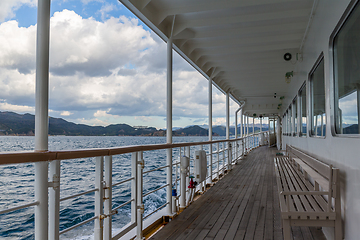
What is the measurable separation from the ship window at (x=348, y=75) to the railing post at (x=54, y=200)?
134 centimetres

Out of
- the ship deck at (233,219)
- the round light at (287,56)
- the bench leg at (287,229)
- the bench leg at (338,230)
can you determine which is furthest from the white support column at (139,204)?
the round light at (287,56)

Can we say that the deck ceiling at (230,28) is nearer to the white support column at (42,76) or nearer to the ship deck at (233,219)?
the white support column at (42,76)

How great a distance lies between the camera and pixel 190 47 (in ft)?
11.5

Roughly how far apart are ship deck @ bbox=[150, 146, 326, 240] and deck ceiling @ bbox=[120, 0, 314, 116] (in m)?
1.81

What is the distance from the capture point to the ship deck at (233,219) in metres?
1.81

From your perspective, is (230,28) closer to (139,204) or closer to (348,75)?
(348,75)

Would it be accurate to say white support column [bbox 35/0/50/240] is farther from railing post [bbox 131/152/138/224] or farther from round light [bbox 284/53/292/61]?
round light [bbox 284/53/292/61]

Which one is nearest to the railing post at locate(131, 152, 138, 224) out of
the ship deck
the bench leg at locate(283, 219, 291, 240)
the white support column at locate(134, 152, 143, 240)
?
the white support column at locate(134, 152, 143, 240)

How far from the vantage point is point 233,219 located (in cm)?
215

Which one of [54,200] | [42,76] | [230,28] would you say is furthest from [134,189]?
[230,28]

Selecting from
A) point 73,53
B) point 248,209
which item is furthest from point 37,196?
point 73,53

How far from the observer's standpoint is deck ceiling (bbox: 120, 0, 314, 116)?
2.44 meters

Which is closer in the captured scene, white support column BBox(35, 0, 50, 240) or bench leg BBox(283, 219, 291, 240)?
white support column BBox(35, 0, 50, 240)

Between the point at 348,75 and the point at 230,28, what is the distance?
1.90 metres
